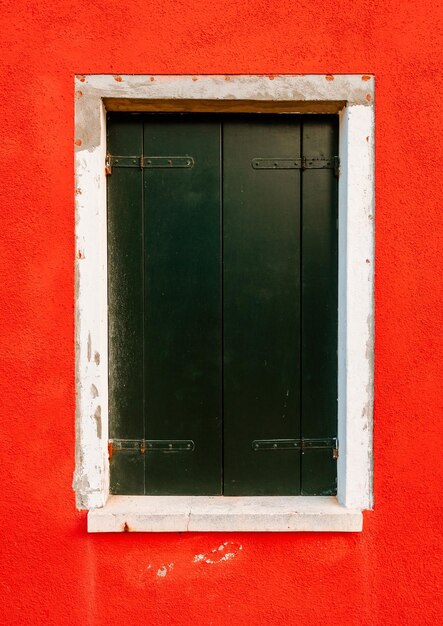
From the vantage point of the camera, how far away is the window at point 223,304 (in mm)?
2506

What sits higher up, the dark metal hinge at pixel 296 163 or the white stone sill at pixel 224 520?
the dark metal hinge at pixel 296 163

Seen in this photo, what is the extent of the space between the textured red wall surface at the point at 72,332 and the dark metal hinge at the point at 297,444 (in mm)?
215

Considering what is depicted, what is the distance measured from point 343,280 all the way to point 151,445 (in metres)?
1.16

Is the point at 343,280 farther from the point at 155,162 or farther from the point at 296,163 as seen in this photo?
the point at 155,162

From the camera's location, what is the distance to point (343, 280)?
247 centimetres

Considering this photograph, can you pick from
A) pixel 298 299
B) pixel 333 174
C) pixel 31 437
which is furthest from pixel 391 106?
pixel 31 437

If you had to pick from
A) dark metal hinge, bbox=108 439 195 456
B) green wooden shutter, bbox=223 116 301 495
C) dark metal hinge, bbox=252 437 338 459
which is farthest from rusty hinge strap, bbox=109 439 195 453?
dark metal hinge, bbox=252 437 338 459

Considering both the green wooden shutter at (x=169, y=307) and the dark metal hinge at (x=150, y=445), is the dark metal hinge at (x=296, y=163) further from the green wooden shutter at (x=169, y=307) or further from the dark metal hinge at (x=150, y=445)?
the dark metal hinge at (x=150, y=445)

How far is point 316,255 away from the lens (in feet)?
8.29

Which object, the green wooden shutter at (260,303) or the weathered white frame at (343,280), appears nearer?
the weathered white frame at (343,280)

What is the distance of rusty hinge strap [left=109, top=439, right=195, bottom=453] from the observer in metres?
2.52

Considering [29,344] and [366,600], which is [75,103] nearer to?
[29,344]

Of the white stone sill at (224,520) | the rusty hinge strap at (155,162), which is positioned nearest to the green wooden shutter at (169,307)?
the rusty hinge strap at (155,162)

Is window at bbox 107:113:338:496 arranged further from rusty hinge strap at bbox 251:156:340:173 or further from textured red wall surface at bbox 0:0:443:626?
textured red wall surface at bbox 0:0:443:626
